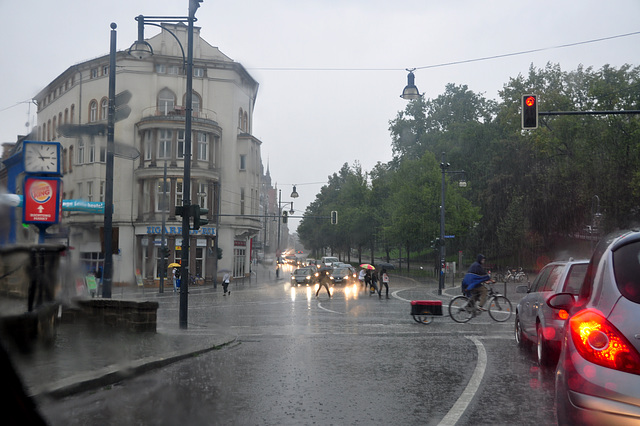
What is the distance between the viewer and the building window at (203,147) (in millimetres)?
10742

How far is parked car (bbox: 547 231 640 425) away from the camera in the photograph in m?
3.76

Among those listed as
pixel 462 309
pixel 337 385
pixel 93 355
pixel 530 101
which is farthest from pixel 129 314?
pixel 530 101

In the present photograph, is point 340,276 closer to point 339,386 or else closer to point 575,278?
point 575,278

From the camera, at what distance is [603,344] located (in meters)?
3.93

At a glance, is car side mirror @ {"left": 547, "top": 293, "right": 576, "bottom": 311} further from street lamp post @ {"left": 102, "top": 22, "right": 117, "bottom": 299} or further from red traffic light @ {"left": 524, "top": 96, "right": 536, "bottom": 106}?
red traffic light @ {"left": 524, "top": 96, "right": 536, "bottom": 106}

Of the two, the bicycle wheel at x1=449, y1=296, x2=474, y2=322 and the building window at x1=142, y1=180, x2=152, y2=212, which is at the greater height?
the building window at x1=142, y1=180, x2=152, y2=212

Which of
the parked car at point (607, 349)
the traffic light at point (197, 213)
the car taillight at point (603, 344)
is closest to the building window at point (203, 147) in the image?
the traffic light at point (197, 213)

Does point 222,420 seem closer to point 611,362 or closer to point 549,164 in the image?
point 611,362

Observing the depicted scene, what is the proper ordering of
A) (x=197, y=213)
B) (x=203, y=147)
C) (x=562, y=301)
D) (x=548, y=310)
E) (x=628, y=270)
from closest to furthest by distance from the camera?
(x=628, y=270)
(x=562, y=301)
(x=548, y=310)
(x=203, y=147)
(x=197, y=213)

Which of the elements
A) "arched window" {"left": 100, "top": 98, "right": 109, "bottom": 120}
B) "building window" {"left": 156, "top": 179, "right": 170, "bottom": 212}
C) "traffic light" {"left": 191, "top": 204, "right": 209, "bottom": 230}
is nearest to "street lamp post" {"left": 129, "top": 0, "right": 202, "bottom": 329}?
"traffic light" {"left": 191, "top": 204, "right": 209, "bottom": 230}

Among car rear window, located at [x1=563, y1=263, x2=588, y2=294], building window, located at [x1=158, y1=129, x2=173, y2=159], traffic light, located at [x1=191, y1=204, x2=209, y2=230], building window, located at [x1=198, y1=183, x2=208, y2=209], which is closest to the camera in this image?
building window, located at [x1=158, y1=129, x2=173, y2=159]

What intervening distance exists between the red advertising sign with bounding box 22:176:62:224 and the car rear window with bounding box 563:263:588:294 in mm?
7747

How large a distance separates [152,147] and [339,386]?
3716 millimetres

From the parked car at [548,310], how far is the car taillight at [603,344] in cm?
476
